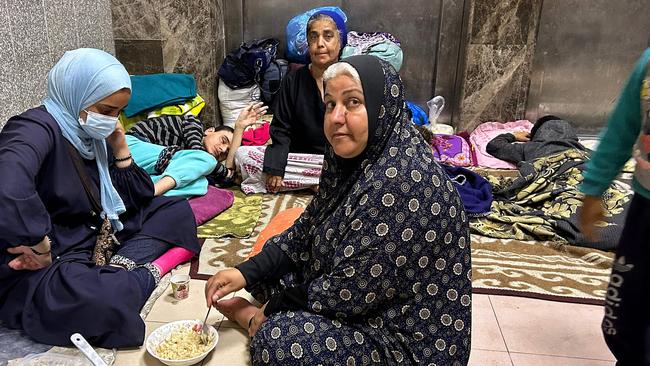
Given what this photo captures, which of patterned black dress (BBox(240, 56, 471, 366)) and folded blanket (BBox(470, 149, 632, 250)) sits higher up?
patterned black dress (BBox(240, 56, 471, 366))

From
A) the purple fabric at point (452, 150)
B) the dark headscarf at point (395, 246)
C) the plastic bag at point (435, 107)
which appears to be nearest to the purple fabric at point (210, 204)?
the dark headscarf at point (395, 246)

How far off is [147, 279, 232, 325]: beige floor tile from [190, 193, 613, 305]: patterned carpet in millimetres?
162

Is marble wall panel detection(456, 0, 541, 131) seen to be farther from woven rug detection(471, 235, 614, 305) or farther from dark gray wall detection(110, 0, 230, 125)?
dark gray wall detection(110, 0, 230, 125)

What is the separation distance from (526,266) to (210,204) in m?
1.62

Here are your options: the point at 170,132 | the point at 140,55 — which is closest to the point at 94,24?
the point at 140,55

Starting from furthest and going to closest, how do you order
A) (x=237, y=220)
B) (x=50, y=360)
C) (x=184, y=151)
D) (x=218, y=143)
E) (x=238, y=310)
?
(x=218, y=143) → (x=184, y=151) → (x=237, y=220) → (x=238, y=310) → (x=50, y=360)

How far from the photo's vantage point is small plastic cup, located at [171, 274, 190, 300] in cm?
206

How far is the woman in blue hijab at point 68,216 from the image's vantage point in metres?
1.56

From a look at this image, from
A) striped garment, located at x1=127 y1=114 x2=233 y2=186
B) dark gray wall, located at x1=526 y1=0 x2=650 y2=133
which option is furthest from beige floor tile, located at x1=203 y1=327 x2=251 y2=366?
dark gray wall, located at x1=526 y1=0 x2=650 y2=133

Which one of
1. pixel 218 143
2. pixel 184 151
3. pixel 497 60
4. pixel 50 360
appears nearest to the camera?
pixel 50 360

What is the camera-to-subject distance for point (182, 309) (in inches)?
79.6

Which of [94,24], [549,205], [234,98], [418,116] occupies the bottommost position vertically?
[549,205]

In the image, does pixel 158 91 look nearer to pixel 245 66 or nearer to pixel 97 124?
pixel 245 66

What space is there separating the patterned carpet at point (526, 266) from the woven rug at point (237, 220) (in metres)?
0.04
